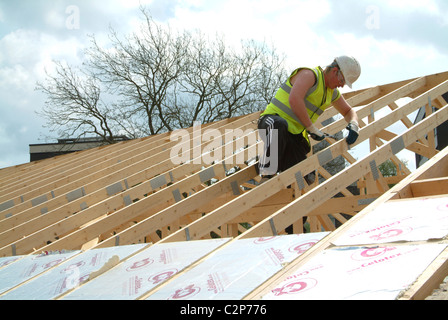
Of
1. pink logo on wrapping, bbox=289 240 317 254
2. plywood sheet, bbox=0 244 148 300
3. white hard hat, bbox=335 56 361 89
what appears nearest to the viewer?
pink logo on wrapping, bbox=289 240 317 254

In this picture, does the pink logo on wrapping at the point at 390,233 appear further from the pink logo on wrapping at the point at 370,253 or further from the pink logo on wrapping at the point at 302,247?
the pink logo on wrapping at the point at 302,247

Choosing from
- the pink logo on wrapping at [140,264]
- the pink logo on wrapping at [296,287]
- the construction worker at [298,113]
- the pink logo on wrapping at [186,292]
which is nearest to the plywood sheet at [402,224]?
the pink logo on wrapping at [296,287]

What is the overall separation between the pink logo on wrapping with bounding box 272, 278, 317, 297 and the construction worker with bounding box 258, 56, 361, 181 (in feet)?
8.18

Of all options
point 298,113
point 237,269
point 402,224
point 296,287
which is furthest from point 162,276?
point 298,113

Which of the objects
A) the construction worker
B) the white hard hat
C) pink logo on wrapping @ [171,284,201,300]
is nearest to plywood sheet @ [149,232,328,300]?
pink logo on wrapping @ [171,284,201,300]

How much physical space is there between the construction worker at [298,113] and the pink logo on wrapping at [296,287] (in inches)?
98.2

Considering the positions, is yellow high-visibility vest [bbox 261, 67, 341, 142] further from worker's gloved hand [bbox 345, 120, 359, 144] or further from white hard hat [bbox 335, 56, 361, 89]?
worker's gloved hand [bbox 345, 120, 359, 144]

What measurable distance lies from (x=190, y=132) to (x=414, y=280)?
732 cm

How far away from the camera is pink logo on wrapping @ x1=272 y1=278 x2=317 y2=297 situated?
2.07m

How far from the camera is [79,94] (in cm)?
2120

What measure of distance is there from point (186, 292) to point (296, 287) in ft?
2.18

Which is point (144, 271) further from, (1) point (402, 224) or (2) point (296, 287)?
(1) point (402, 224)

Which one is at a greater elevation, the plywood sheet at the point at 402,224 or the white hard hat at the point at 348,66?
the white hard hat at the point at 348,66

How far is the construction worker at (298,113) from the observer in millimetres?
4430
